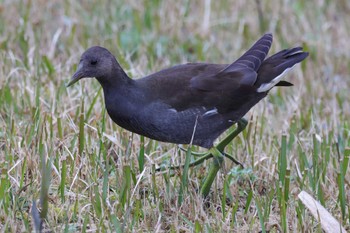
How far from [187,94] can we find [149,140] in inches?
26.1

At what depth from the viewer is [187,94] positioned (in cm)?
450

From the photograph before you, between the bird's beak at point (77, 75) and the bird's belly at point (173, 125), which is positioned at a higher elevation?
the bird's beak at point (77, 75)

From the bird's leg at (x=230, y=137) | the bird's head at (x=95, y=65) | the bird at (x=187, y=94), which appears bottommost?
the bird's leg at (x=230, y=137)

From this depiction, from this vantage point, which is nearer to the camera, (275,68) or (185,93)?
(185,93)

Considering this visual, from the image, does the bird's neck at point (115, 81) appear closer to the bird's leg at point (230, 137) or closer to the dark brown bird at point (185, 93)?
the dark brown bird at point (185, 93)

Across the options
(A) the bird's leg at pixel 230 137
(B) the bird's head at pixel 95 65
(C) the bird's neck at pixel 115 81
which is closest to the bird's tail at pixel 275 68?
(A) the bird's leg at pixel 230 137

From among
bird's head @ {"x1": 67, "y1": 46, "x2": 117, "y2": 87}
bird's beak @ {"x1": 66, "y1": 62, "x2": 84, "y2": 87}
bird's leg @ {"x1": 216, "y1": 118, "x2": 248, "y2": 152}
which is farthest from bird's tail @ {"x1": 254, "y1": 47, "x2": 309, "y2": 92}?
bird's beak @ {"x1": 66, "y1": 62, "x2": 84, "y2": 87}

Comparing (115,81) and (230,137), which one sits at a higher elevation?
(115,81)

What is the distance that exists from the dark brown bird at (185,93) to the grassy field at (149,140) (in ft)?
0.84

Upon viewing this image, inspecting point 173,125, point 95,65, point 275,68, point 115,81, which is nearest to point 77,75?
point 95,65

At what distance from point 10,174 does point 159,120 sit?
0.90m

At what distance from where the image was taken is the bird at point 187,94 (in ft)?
14.4

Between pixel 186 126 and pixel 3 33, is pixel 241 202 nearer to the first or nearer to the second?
pixel 186 126

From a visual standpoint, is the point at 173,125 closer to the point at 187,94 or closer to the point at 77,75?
the point at 187,94
